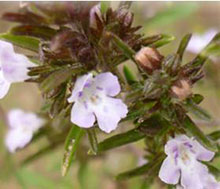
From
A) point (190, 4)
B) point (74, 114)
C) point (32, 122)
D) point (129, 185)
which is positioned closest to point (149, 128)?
point (74, 114)

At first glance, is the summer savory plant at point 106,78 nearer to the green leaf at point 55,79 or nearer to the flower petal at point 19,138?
the green leaf at point 55,79

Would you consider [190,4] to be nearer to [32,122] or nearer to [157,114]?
[32,122]

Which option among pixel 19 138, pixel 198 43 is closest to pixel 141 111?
pixel 19 138

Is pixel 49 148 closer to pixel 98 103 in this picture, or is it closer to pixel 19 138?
pixel 19 138

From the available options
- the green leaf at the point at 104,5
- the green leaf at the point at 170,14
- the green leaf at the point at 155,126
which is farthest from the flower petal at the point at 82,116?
the green leaf at the point at 170,14

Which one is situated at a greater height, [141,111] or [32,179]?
[141,111]

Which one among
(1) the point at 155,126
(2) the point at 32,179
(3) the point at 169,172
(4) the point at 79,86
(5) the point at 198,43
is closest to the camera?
(4) the point at 79,86

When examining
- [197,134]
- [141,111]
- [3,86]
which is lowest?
[197,134]
